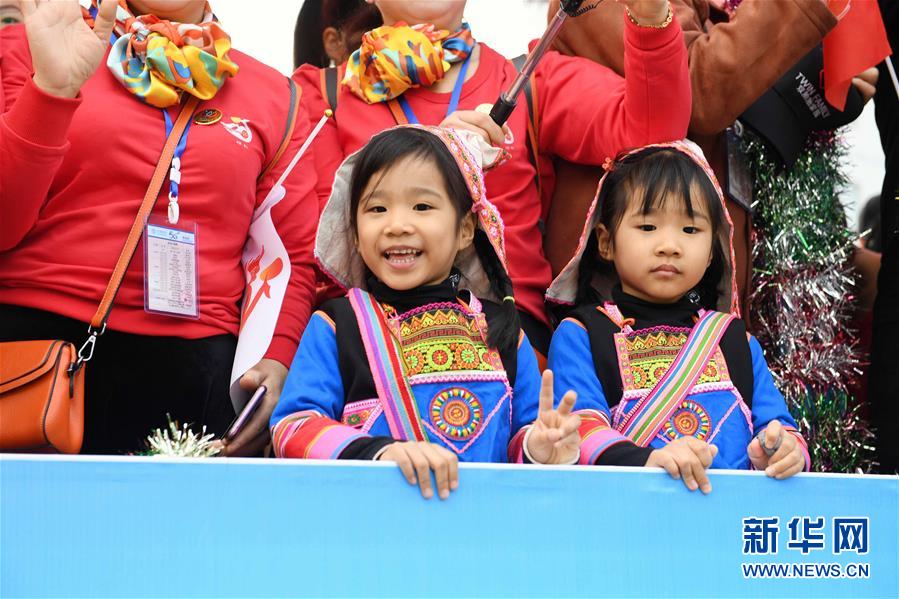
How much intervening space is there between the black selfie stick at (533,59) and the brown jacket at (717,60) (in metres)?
0.30

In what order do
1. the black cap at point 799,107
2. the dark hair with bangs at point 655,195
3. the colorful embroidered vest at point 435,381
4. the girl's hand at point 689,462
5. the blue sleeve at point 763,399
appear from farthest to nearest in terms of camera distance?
the black cap at point 799,107 → the dark hair with bangs at point 655,195 → the blue sleeve at point 763,399 → the colorful embroidered vest at point 435,381 → the girl's hand at point 689,462

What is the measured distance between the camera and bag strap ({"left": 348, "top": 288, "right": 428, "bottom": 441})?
2.00m

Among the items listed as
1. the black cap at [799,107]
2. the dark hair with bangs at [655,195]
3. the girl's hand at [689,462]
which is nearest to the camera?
the girl's hand at [689,462]

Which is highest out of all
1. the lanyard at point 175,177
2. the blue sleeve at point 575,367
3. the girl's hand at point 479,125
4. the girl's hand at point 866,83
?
the girl's hand at point 866,83

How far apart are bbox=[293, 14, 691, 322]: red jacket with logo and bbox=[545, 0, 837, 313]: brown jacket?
75 mm

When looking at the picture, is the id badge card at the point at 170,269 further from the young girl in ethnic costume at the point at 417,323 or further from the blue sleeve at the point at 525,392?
the blue sleeve at the point at 525,392

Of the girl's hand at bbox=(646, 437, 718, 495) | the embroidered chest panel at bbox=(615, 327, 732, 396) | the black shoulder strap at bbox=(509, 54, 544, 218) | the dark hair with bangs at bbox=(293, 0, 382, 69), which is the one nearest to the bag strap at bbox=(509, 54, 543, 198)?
the black shoulder strap at bbox=(509, 54, 544, 218)

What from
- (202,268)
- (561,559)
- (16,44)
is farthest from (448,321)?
(16,44)

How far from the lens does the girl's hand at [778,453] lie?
1703mm

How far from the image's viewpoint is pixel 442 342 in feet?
6.91

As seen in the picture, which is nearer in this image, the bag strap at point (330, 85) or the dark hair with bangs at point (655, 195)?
the dark hair with bangs at point (655, 195)

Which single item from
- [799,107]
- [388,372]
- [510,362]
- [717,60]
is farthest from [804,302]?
[388,372]

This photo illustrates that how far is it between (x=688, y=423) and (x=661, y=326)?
0.24 meters

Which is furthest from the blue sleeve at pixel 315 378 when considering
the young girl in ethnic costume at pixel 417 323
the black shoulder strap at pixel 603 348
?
the black shoulder strap at pixel 603 348
